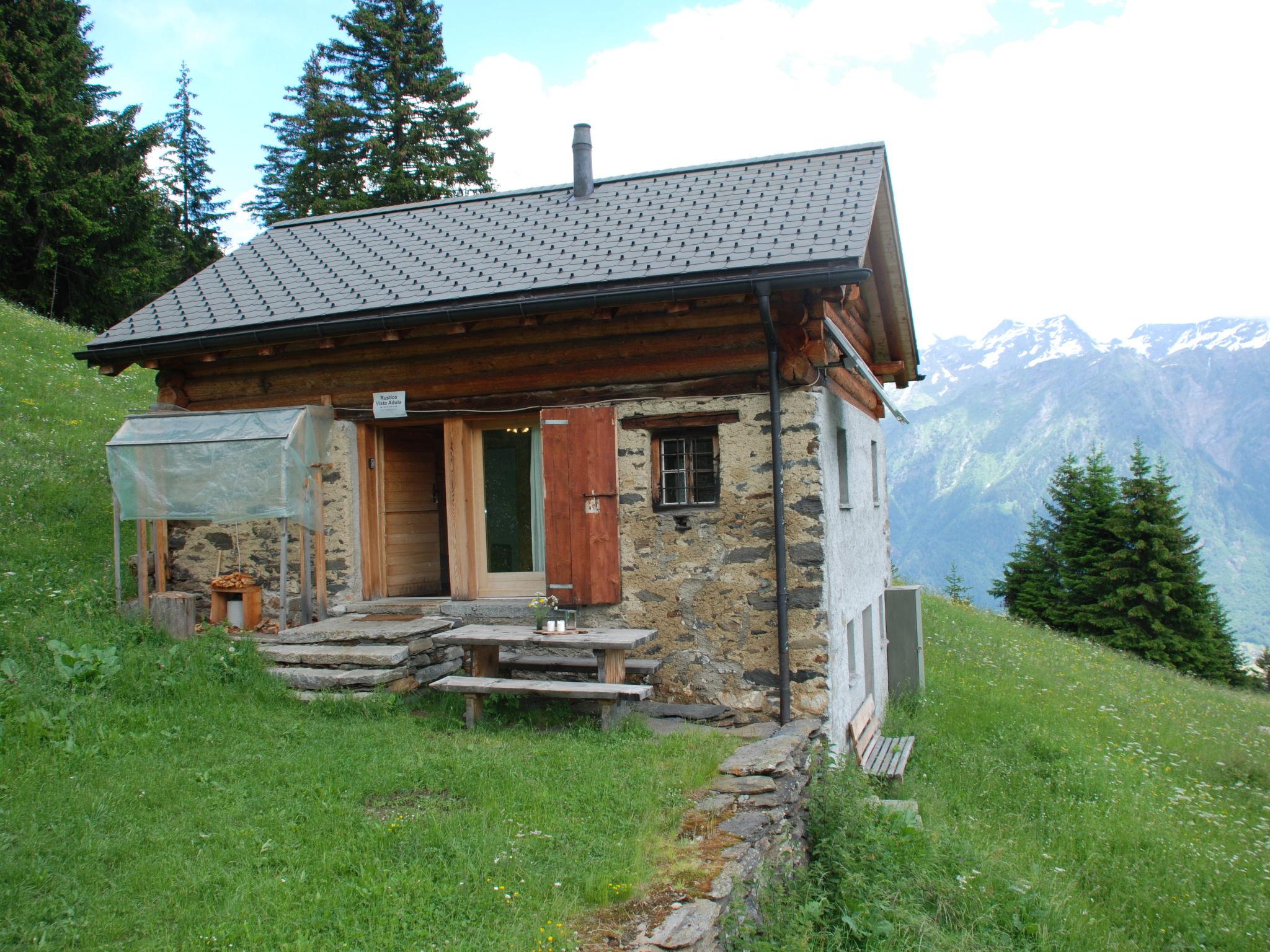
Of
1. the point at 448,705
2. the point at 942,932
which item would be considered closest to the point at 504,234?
the point at 448,705

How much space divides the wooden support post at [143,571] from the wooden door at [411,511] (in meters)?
2.20

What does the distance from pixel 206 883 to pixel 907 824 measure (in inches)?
163

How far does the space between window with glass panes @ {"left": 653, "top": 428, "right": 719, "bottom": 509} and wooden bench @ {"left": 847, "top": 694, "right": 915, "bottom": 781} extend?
8.16 ft

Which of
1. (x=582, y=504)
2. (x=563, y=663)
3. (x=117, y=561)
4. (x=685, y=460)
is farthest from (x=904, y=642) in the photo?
(x=117, y=561)

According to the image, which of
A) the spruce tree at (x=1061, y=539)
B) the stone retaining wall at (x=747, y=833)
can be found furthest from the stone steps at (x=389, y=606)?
the spruce tree at (x=1061, y=539)

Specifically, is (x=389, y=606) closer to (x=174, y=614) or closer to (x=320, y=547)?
(x=320, y=547)

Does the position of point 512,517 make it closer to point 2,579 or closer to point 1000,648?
point 2,579

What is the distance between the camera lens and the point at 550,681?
22.7 ft

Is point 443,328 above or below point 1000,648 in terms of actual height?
above

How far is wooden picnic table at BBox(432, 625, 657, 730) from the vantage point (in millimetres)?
6487

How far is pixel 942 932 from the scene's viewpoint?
4957 millimetres

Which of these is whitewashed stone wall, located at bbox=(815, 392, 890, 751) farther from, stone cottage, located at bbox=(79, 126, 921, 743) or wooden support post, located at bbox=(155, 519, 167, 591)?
wooden support post, located at bbox=(155, 519, 167, 591)

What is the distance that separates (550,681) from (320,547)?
3.05m

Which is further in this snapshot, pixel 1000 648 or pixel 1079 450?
pixel 1079 450
